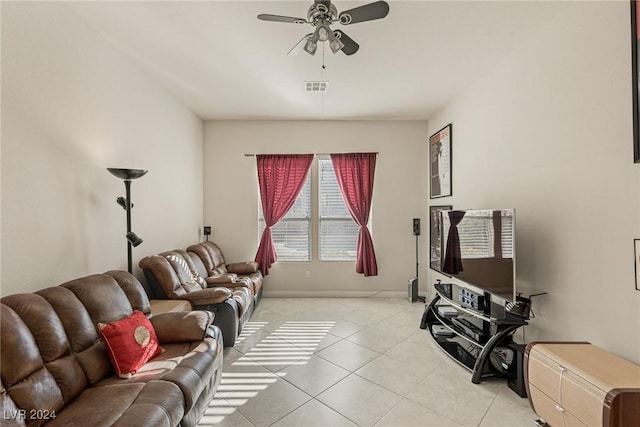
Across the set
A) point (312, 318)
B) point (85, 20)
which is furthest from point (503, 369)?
point (85, 20)

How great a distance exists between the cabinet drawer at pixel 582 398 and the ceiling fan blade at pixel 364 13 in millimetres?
2488

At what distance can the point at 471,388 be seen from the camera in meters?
2.35

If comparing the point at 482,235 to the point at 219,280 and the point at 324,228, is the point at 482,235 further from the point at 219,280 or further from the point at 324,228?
the point at 219,280

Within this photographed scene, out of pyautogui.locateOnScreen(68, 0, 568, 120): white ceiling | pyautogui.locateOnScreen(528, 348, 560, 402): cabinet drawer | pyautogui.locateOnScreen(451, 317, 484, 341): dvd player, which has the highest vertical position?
pyautogui.locateOnScreen(68, 0, 568, 120): white ceiling

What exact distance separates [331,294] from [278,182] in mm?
2155

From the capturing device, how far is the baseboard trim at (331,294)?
4887 millimetres

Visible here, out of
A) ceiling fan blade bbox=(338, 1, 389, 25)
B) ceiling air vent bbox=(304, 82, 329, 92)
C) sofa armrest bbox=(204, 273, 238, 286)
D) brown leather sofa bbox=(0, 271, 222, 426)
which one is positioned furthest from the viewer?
sofa armrest bbox=(204, 273, 238, 286)

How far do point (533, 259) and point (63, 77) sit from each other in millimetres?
4074

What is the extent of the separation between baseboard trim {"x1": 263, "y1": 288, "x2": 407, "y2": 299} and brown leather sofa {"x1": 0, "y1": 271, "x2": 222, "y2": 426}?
2.75 metres

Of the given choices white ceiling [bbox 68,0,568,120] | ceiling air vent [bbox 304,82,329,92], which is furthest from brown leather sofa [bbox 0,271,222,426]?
ceiling air vent [bbox 304,82,329,92]

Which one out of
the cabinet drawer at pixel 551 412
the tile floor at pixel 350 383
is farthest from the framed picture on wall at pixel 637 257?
the tile floor at pixel 350 383

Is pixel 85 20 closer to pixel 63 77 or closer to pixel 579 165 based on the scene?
pixel 63 77

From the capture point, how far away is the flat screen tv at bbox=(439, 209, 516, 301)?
2.37 meters

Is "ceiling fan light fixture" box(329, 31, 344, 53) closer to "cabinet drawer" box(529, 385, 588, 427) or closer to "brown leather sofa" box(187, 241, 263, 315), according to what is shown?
"cabinet drawer" box(529, 385, 588, 427)
